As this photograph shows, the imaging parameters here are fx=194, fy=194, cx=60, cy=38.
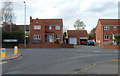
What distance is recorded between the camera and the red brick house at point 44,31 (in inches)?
1945

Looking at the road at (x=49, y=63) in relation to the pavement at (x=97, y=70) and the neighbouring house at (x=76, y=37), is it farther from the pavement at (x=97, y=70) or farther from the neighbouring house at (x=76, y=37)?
the neighbouring house at (x=76, y=37)

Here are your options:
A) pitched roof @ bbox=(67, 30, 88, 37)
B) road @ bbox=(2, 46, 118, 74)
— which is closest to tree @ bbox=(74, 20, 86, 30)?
pitched roof @ bbox=(67, 30, 88, 37)

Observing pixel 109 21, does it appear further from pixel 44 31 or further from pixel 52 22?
pixel 44 31

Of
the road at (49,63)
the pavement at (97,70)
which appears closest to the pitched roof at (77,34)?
the road at (49,63)

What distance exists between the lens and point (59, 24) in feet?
173

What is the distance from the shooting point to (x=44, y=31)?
49719 mm

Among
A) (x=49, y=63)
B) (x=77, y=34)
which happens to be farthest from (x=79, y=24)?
(x=49, y=63)

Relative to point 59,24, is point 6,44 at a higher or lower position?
lower

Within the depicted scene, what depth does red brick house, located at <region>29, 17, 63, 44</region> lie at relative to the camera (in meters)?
49.4

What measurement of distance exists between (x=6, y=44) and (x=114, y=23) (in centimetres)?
3172

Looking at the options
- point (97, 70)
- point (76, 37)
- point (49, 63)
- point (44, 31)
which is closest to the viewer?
point (97, 70)

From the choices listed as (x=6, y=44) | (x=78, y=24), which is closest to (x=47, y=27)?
(x=6, y=44)

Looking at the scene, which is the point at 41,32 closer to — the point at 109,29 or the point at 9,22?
the point at 9,22

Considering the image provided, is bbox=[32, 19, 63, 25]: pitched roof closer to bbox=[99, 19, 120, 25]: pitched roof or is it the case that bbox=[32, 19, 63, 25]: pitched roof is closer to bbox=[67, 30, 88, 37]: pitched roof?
bbox=[67, 30, 88, 37]: pitched roof
